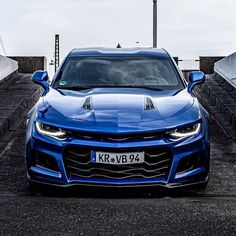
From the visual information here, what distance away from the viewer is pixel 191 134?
6.57 meters

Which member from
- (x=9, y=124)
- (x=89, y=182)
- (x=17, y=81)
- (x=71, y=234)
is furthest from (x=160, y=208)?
(x=17, y=81)

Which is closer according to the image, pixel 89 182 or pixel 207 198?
pixel 89 182

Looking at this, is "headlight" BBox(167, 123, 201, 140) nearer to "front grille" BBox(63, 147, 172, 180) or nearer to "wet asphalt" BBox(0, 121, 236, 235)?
"front grille" BBox(63, 147, 172, 180)

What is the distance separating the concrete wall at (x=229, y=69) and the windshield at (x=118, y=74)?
8.81m

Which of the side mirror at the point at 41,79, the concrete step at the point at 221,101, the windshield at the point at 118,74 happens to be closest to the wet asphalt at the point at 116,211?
the side mirror at the point at 41,79

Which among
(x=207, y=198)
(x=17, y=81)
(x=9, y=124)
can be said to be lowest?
(x=17, y=81)

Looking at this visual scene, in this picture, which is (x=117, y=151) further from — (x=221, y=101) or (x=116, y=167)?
(x=221, y=101)

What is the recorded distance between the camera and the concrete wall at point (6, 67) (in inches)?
726

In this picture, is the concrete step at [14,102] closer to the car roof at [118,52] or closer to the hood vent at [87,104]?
the car roof at [118,52]

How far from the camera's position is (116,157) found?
249 inches

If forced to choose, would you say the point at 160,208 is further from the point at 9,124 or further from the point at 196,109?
the point at 9,124

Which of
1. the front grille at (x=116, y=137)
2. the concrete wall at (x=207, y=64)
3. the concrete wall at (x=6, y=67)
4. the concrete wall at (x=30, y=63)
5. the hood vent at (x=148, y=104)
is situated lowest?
the concrete wall at (x=207, y=64)

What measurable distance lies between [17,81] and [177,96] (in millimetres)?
13707

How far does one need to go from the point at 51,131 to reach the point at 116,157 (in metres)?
0.71
